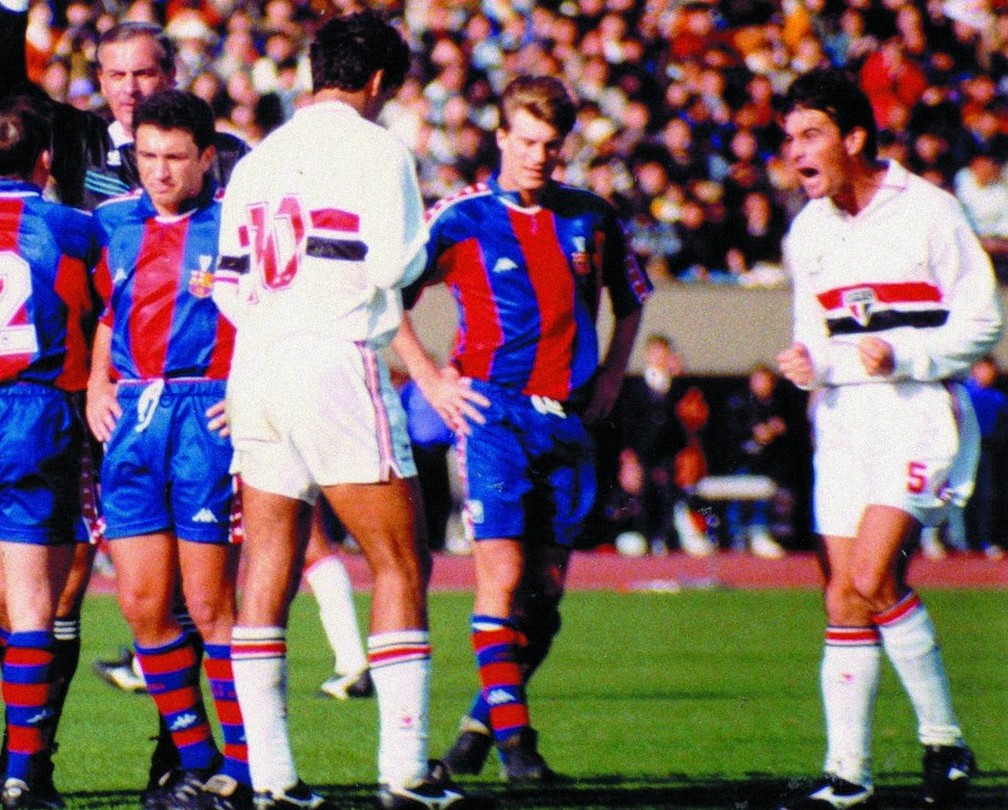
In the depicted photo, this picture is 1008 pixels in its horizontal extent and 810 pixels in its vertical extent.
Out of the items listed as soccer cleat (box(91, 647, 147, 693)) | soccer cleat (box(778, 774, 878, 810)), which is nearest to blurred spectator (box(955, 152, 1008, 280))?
soccer cleat (box(91, 647, 147, 693))

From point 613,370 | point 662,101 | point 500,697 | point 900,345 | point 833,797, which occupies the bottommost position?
point 833,797

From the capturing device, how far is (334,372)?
533 centimetres

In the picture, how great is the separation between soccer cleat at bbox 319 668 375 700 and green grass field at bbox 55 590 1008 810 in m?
0.17

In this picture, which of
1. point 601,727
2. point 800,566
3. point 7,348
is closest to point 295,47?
point 800,566

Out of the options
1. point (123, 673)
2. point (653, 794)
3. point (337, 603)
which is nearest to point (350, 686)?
point (337, 603)

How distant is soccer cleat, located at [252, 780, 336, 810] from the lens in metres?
5.39

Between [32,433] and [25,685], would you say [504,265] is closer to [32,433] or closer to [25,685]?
[32,433]

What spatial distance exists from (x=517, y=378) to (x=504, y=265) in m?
0.40

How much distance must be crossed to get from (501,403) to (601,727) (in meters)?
1.85

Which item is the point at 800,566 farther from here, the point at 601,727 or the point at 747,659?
the point at 601,727

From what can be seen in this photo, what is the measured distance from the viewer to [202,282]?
5.98 m

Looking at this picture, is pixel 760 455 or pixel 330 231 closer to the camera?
pixel 330 231

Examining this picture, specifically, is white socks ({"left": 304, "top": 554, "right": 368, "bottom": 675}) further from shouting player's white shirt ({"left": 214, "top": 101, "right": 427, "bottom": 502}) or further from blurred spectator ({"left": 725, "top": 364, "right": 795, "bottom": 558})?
blurred spectator ({"left": 725, "top": 364, "right": 795, "bottom": 558})

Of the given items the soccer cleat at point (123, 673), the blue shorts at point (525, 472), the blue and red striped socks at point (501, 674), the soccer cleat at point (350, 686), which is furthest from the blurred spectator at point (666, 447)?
the blue and red striped socks at point (501, 674)
